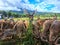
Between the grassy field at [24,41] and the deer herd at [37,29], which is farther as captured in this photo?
the grassy field at [24,41]

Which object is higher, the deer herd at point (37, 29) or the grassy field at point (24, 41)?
the deer herd at point (37, 29)

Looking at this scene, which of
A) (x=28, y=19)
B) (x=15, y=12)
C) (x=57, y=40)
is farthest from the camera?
(x=15, y=12)

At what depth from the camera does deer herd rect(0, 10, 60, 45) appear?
4203mm

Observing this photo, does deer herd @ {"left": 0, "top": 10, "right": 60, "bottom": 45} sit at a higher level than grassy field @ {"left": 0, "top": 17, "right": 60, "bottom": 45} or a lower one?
higher

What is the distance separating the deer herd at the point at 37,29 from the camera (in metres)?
4.20

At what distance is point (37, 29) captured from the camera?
175 inches

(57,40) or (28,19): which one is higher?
(28,19)

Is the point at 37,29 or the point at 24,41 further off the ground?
the point at 37,29

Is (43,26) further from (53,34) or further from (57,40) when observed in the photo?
(57,40)

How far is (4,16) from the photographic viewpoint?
195 inches

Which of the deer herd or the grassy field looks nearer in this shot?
the deer herd

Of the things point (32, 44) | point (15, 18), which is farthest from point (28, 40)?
point (15, 18)

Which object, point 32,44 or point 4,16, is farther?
point 4,16

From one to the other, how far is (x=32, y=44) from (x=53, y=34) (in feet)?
1.31
